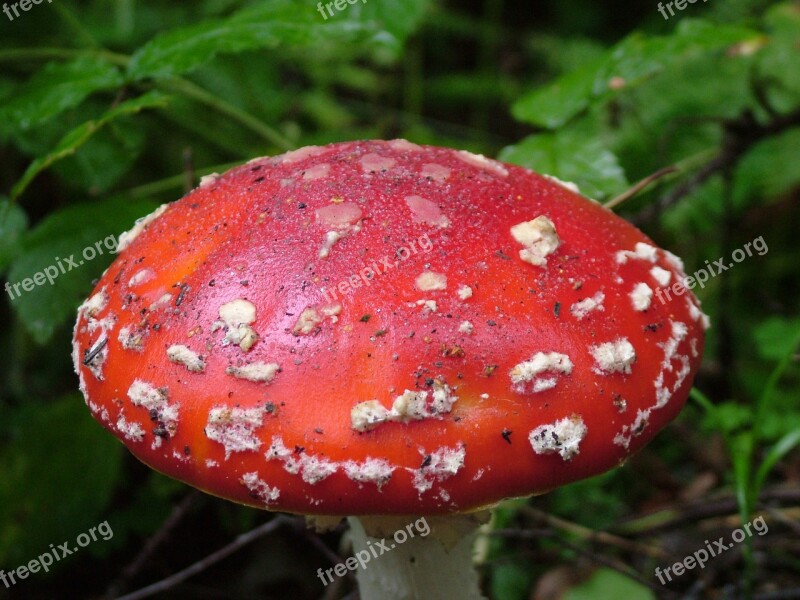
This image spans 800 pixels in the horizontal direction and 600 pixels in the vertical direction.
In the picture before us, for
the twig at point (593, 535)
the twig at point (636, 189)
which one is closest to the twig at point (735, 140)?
the twig at point (636, 189)

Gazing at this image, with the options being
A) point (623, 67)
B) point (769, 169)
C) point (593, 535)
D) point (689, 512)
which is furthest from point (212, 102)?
point (769, 169)

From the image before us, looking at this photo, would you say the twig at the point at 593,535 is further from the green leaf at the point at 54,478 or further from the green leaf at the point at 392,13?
the green leaf at the point at 392,13

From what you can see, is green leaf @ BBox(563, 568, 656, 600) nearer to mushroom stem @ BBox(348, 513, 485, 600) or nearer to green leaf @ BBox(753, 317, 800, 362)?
mushroom stem @ BBox(348, 513, 485, 600)

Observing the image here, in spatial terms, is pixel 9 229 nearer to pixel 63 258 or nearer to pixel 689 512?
pixel 63 258

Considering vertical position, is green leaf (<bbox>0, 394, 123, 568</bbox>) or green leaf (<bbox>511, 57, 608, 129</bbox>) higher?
green leaf (<bbox>511, 57, 608, 129</bbox>)

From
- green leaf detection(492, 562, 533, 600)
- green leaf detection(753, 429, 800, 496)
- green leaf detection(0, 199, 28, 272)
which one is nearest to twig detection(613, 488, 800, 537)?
green leaf detection(492, 562, 533, 600)
